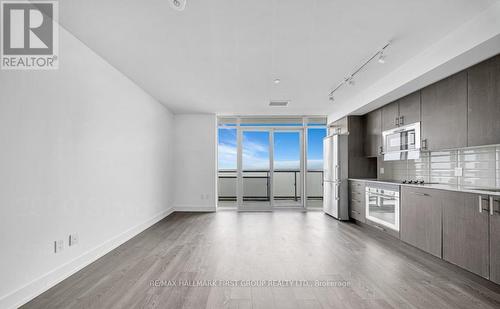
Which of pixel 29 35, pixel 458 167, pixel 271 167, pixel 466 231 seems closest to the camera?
pixel 29 35

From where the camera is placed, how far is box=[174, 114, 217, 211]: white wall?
674 cm

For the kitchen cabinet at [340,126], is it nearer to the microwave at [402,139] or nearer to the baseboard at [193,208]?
the microwave at [402,139]

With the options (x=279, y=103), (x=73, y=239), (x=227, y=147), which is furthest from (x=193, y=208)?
(x=73, y=239)

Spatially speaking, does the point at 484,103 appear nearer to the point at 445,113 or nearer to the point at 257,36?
the point at 445,113

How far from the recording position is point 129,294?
234 centimetres

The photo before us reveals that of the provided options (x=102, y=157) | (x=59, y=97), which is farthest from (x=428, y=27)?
(x=102, y=157)

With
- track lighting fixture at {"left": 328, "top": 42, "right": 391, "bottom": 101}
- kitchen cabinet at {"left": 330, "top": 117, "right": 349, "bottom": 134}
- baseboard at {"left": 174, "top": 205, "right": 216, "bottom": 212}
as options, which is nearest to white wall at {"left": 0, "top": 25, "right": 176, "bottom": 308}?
baseboard at {"left": 174, "top": 205, "right": 216, "bottom": 212}

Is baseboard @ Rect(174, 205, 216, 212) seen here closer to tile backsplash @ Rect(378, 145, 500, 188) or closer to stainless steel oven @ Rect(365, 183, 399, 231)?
stainless steel oven @ Rect(365, 183, 399, 231)

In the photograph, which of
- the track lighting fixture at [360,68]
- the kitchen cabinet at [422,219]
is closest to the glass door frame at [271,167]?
the track lighting fixture at [360,68]

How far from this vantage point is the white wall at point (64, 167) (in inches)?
82.6

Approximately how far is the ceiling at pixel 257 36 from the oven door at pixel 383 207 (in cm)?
186

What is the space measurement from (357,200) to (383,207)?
1026mm

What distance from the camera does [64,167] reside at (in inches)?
106

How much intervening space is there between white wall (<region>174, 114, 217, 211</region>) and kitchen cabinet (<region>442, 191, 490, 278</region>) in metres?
4.99
